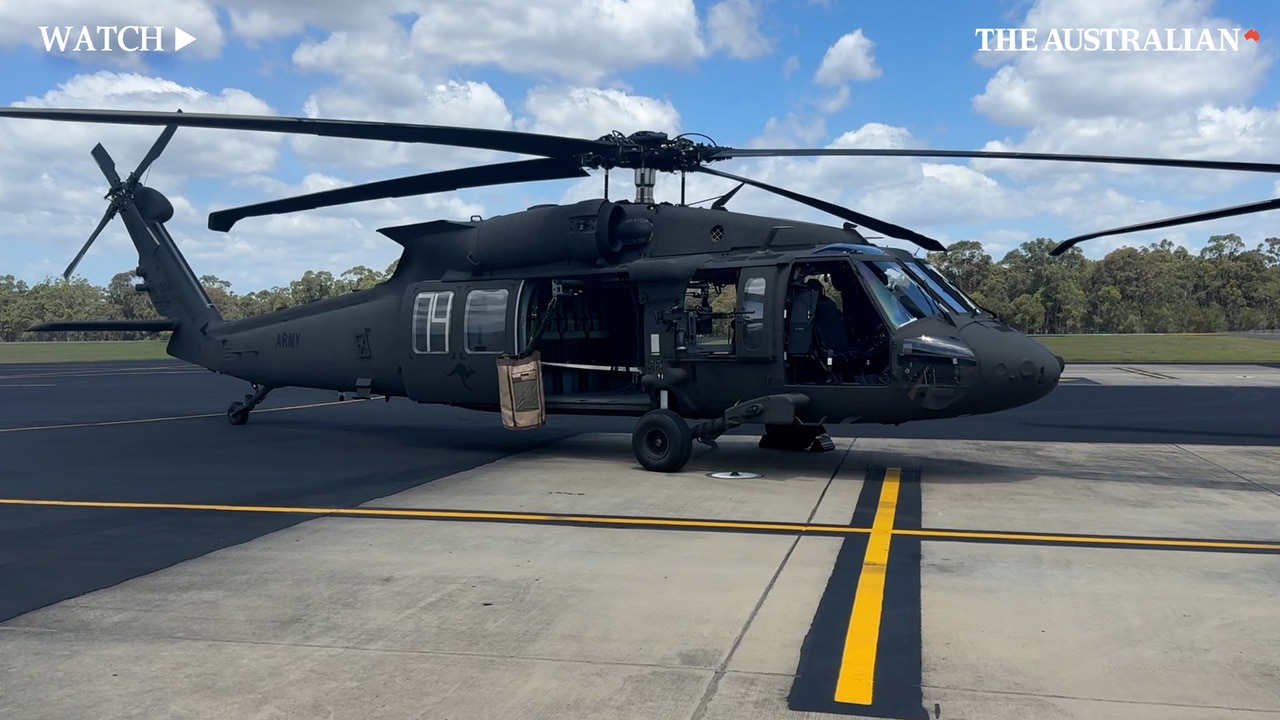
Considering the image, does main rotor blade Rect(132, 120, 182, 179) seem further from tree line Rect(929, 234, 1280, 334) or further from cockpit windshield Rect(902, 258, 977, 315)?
tree line Rect(929, 234, 1280, 334)

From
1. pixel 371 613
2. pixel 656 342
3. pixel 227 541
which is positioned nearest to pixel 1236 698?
pixel 371 613

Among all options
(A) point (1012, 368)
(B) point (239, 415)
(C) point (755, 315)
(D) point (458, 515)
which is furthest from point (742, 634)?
(B) point (239, 415)

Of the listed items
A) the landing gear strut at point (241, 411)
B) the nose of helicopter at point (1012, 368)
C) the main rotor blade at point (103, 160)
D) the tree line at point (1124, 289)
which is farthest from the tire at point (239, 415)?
the tree line at point (1124, 289)

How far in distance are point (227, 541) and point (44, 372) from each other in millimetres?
37511

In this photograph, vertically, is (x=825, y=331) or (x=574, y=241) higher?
(x=574, y=241)

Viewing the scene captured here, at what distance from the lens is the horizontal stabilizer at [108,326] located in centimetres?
1562

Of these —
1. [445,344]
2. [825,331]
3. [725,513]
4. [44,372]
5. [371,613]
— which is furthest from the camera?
[44,372]

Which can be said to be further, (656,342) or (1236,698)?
(656,342)

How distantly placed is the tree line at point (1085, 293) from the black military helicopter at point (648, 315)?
215 feet

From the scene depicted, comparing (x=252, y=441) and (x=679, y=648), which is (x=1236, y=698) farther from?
(x=252, y=441)

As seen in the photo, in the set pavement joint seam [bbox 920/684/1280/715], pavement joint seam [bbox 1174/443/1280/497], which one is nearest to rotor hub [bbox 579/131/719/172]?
pavement joint seam [bbox 1174/443/1280/497]

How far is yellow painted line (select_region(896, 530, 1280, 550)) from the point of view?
7527 mm

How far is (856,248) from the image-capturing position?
11.0 meters

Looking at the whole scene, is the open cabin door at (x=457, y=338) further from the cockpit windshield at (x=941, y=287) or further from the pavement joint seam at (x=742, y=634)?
the pavement joint seam at (x=742, y=634)
